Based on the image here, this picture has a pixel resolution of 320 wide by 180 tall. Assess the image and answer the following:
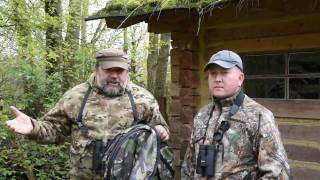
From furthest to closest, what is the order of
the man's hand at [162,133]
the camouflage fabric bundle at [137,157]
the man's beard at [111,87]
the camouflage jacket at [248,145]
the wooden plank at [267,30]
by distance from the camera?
the wooden plank at [267,30], the man's beard at [111,87], the man's hand at [162,133], the camouflage fabric bundle at [137,157], the camouflage jacket at [248,145]

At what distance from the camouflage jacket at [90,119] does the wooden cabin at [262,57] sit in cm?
124

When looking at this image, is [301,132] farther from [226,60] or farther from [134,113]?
[226,60]

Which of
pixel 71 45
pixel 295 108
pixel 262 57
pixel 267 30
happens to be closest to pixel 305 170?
pixel 295 108

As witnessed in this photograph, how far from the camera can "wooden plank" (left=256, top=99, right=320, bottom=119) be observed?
4855 mm

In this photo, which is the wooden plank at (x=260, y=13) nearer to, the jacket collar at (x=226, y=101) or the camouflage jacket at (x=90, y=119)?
the camouflage jacket at (x=90, y=119)

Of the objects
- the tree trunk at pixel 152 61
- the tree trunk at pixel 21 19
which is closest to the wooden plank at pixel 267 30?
the tree trunk at pixel 21 19

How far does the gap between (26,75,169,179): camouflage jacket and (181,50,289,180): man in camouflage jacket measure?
97 centimetres

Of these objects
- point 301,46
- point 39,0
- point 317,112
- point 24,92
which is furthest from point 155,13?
point 39,0

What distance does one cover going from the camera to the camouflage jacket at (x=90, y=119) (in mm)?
4027

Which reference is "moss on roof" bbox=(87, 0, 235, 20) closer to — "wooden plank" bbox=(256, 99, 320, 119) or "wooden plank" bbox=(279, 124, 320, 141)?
"wooden plank" bbox=(256, 99, 320, 119)

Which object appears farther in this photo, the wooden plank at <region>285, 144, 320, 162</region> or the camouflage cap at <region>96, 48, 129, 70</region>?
the wooden plank at <region>285, 144, 320, 162</region>

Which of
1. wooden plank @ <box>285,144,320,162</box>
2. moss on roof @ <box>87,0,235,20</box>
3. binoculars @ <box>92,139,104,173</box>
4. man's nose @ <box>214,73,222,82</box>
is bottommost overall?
wooden plank @ <box>285,144,320,162</box>

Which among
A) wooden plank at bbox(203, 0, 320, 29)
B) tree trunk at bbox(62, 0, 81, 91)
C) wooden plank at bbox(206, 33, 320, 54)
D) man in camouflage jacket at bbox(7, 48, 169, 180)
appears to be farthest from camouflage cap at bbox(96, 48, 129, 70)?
tree trunk at bbox(62, 0, 81, 91)

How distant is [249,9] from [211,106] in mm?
2139
